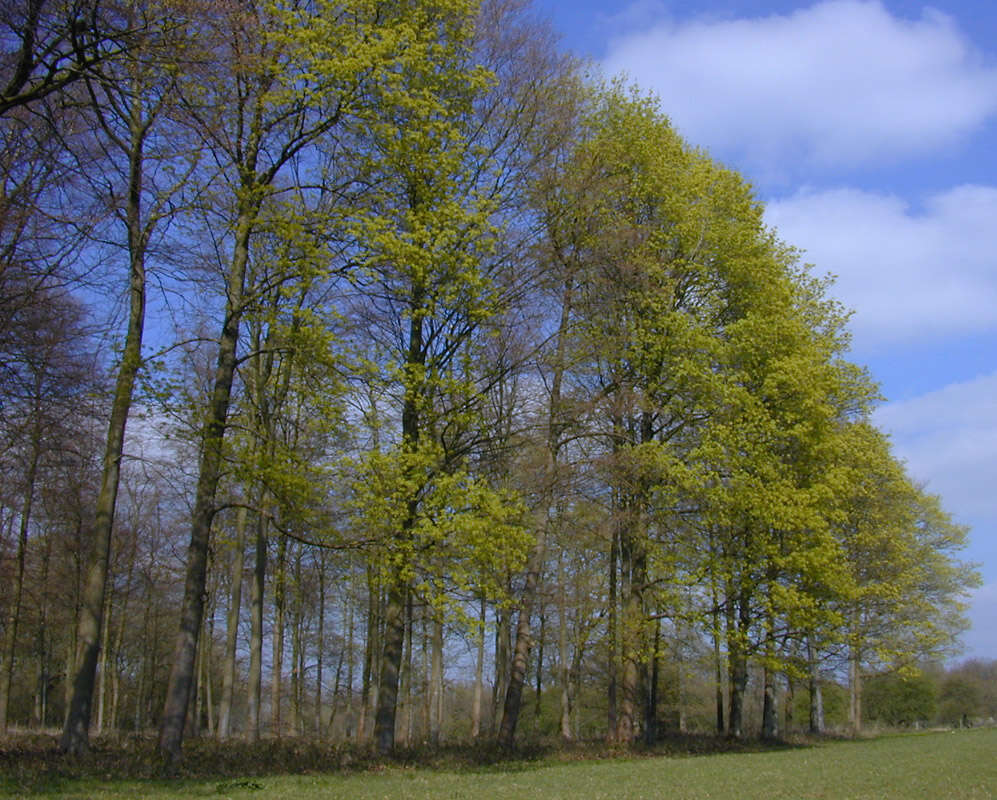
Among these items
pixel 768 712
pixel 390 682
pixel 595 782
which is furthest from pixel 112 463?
pixel 768 712

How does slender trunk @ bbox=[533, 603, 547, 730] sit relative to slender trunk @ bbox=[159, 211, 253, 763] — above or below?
below

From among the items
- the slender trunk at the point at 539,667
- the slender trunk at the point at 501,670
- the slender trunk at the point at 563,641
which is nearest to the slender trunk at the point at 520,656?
the slender trunk at the point at 563,641

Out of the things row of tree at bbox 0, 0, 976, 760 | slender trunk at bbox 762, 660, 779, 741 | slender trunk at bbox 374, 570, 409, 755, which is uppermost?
row of tree at bbox 0, 0, 976, 760

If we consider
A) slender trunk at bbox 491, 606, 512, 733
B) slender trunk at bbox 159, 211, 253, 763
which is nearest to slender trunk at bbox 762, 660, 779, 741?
slender trunk at bbox 491, 606, 512, 733

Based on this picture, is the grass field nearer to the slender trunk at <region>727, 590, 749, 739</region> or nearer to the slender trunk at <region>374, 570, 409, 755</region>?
the slender trunk at <region>374, 570, 409, 755</region>

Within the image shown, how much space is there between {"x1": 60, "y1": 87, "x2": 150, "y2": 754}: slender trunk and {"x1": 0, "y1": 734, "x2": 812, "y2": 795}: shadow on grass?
0.68m

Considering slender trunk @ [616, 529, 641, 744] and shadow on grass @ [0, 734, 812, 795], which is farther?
slender trunk @ [616, 529, 641, 744]

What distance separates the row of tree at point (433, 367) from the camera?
13164mm

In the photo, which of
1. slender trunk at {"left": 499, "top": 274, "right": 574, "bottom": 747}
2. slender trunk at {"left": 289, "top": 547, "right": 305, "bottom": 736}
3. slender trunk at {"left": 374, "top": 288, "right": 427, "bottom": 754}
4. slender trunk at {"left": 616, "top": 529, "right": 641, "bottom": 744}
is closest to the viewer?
slender trunk at {"left": 374, "top": 288, "right": 427, "bottom": 754}

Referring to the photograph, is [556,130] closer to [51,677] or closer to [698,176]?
[698,176]

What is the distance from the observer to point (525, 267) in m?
18.5

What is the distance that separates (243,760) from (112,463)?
18.4ft

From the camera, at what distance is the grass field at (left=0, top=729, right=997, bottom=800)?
1041 centimetres

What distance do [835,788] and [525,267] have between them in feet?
37.9
